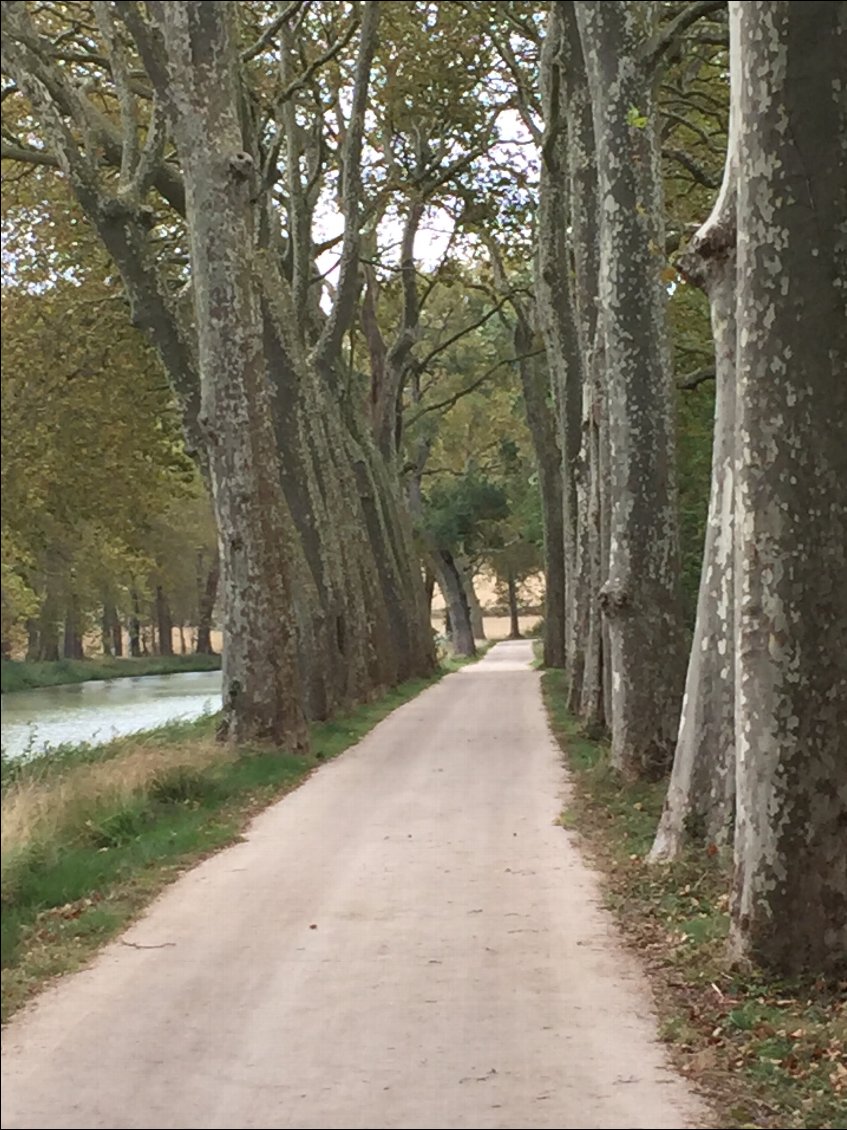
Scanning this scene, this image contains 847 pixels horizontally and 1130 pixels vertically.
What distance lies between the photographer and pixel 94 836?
11.8 ft

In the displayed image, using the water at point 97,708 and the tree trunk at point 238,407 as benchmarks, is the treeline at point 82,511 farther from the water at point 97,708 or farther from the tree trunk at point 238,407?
the tree trunk at point 238,407

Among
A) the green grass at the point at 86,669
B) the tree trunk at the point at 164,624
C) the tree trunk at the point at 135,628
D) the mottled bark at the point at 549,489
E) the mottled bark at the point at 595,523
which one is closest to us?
the green grass at the point at 86,669

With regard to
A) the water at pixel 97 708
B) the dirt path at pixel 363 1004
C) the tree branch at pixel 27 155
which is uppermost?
the tree branch at pixel 27 155

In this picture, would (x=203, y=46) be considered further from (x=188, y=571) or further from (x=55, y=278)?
(x=188, y=571)

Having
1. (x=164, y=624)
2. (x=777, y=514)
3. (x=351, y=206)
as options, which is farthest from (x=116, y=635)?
(x=351, y=206)

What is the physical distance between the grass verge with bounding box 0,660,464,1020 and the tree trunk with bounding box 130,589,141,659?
0.28 meters

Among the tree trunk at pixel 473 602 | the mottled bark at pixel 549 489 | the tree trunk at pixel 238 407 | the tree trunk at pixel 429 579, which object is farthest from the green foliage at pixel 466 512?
the tree trunk at pixel 238 407

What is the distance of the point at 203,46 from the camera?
811 centimetres

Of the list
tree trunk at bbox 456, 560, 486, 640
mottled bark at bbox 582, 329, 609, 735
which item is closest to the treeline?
mottled bark at bbox 582, 329, 609, 735

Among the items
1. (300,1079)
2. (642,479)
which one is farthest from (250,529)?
(300,1079)

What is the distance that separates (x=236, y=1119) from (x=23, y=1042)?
0.50 metres

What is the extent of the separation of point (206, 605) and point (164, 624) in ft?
2.75

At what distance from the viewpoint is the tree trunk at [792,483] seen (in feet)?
18.0

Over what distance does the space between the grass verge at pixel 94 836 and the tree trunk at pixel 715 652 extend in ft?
9.08
